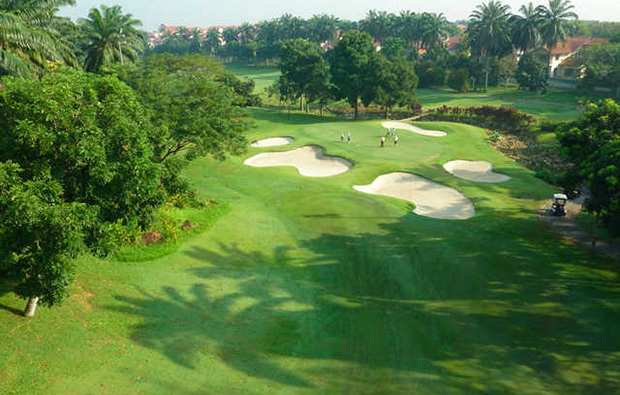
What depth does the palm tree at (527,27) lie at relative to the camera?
10438cm

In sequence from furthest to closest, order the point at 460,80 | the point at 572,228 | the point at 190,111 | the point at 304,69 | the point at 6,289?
the point at 460,80
the point at 304,69
the point at 190,111
the point at 572,228
the point at 6,289

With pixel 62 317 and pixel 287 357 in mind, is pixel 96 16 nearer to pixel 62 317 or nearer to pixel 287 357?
pixel 62 317

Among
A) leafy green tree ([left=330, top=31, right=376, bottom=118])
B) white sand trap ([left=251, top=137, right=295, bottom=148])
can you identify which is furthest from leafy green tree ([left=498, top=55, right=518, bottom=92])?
white sand trap ([left=251, top=137, right=295, bottom=148])

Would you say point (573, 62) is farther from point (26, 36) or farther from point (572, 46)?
point (26, 36)

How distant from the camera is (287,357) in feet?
58.1

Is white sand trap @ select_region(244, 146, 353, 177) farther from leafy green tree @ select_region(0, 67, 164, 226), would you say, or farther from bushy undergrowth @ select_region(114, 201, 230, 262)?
leafy green tree @ select_region(0, 67, 164, 226)

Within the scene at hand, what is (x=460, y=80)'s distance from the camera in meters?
105

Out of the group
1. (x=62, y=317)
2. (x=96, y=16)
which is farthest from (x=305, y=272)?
(x=96, y=16)

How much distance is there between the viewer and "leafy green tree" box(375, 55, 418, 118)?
255 ft

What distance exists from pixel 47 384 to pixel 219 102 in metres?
22.1

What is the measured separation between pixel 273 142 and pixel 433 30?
3988 inches

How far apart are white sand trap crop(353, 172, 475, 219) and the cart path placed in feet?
17.1

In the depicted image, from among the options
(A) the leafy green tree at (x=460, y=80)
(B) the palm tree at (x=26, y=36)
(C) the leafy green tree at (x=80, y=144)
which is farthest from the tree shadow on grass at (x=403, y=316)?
(A) the leafy green tree at (x=460, y=80)

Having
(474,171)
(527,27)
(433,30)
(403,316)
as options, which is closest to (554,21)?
(527,27)
